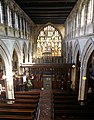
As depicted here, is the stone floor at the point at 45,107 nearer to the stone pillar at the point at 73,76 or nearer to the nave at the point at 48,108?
the nave at the point at 48,108

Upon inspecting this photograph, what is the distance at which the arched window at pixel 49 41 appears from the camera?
94.6 ft

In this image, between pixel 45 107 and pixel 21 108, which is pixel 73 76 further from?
pixel 21 108

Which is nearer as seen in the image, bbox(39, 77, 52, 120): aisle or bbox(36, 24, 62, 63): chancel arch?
bbox(39, 77, 52, 120): aisle

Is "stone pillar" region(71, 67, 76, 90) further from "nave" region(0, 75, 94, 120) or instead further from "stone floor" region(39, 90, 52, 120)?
"stone floor" region(39, 90, 52, 120)

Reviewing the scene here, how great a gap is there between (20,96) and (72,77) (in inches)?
246

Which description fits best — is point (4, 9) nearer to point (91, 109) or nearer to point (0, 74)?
point (0, 74)

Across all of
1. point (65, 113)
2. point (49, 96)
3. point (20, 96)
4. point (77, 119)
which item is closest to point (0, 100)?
point (20, 96)

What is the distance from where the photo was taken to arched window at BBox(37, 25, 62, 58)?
2884 centimetres

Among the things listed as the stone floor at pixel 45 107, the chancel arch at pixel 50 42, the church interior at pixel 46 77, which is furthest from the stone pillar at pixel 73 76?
the chancel arch at pixel 50 42

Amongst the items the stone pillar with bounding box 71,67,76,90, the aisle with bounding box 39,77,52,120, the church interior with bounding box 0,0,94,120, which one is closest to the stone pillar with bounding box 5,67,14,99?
the church interior with bounding box 0,0,94,120

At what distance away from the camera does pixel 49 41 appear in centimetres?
2909

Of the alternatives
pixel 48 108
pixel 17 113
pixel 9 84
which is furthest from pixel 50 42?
pixel 17 113

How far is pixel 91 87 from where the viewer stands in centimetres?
1664

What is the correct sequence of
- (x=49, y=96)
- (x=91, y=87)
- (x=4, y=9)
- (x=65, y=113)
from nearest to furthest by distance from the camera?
(x=65, y=113) → (x=4, y=9) → (x=49, y=96) → (x=91, y=87)
